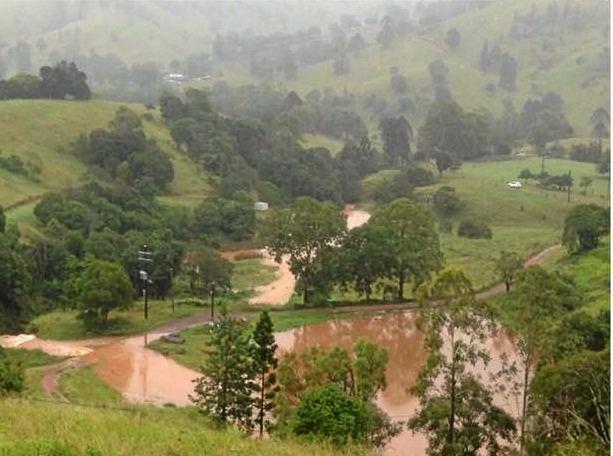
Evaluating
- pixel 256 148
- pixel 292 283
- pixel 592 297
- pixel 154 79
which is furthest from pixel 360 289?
pixel 154 79

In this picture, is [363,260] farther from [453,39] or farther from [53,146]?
[453,39]

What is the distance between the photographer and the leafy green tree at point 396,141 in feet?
228

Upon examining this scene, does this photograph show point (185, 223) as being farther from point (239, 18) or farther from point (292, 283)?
point (239, 18)

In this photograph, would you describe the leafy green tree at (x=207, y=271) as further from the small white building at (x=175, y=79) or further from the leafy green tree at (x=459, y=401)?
the small white building at (x=175, y=79)

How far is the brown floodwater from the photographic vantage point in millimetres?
22953

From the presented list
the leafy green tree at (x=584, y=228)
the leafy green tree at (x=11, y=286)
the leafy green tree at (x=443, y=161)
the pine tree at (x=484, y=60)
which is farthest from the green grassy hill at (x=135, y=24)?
the leafy green tree at (x=11, y=286)

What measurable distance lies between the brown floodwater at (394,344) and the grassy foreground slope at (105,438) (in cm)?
963

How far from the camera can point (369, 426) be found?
1573 centimetres

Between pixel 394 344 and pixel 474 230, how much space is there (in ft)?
64.8

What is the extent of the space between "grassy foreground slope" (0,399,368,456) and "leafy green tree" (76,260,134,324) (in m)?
15.4

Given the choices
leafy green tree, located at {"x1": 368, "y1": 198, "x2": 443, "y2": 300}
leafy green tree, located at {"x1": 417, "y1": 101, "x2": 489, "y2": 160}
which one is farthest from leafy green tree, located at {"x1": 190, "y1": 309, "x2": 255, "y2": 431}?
leafy green tree, located at {"x1": 417, "y1": 101, "x2": 489, "y2": 160}

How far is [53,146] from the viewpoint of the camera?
53.6m

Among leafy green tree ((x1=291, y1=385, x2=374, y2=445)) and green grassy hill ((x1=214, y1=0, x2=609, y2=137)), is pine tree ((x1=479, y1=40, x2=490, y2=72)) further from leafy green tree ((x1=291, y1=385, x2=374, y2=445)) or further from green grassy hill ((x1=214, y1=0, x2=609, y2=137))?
leafy green tree ((x1=291, y1=385, x2=374, y2=445))

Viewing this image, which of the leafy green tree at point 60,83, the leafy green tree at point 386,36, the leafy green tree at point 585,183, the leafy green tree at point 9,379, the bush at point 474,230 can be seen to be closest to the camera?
the leafy green tree at point 9,379
